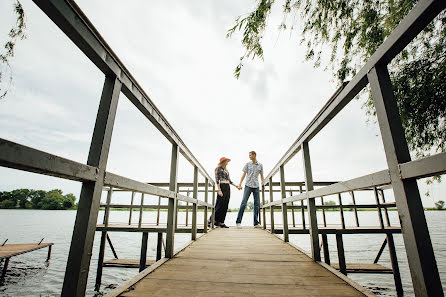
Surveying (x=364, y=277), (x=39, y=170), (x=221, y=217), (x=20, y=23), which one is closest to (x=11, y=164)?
(x=39, y=170)

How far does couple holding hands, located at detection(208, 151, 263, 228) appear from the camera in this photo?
5.07 meters

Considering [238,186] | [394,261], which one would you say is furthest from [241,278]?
[394,261]

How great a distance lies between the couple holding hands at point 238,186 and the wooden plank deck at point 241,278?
9.90 ft

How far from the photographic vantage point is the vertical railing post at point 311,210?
1.77m

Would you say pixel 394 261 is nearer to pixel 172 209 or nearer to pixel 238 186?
pixel 238 186

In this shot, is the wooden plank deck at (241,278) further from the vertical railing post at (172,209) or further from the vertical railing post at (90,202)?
the vertical railing post at (90,202)

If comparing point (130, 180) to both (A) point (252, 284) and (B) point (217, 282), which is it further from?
(A) point (252, 284)

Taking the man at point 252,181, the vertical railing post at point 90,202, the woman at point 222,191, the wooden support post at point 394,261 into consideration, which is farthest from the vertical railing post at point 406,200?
the wooden support post at point 394,261

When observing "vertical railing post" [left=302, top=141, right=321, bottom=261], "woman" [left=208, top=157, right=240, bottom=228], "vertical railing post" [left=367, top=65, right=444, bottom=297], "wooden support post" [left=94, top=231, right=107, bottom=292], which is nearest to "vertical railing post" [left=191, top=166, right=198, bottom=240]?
"vertical railing post" [left=302, top=141, right=321, bottom=261]

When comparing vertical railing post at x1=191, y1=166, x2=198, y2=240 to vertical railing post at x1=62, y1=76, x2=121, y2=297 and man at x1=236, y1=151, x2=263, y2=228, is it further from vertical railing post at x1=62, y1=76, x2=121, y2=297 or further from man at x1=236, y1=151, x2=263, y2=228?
man at x1=236, y1=151, x2=263, y2=228

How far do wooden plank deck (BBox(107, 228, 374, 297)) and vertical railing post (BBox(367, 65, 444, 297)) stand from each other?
425mm

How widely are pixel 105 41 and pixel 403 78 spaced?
3.32m

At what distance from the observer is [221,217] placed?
5.20 metres

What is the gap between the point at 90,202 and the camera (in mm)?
901
